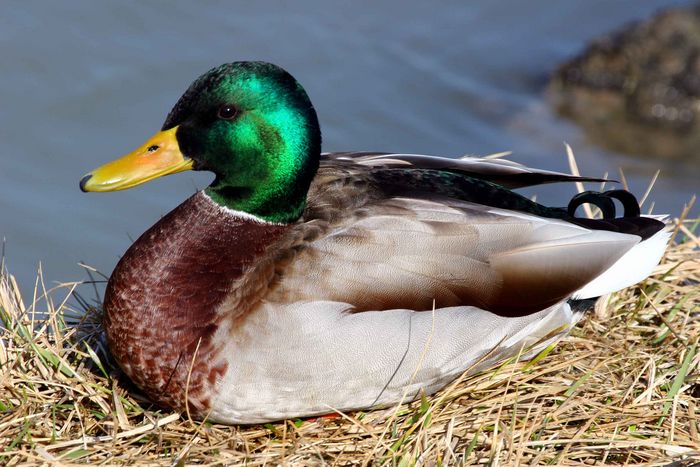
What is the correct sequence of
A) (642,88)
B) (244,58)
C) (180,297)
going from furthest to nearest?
(642,88) → (244,58) → (180,297)

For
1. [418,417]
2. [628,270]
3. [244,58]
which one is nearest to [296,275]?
[418,417]

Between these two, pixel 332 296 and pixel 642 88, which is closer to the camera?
pixel 332 296

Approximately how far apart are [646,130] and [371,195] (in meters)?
5.30

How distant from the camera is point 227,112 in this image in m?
3.52

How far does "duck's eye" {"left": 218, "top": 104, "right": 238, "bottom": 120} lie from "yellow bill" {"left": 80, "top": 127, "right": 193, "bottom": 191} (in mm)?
190

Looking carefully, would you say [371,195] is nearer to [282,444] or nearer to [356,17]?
[282,444]

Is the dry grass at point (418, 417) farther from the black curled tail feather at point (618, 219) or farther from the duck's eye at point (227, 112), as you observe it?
the duck's eye at point (227, 112)

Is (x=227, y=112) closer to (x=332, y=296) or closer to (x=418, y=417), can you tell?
(x=332, y=296)

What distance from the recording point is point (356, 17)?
9.34 metres

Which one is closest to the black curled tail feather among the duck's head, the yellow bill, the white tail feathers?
the white tail feathers

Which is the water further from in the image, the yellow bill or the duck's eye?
the duck's eye

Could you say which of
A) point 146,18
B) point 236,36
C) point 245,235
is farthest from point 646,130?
point 245,235

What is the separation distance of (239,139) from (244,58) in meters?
4.93

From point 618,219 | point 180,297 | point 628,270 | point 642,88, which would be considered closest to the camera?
point 180,297
